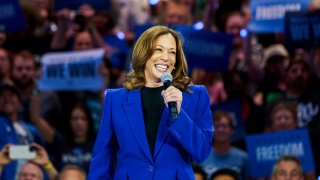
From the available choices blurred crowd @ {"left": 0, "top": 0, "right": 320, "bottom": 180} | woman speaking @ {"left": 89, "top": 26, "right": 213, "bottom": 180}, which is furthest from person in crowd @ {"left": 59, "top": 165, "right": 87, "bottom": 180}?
woman speaking @ {"left": 89, "top": 26, "right": 213, "bottom": 180}

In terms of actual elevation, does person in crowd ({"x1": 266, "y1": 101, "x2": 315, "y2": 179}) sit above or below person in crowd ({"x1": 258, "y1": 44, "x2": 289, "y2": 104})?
below

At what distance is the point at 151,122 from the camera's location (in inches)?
158

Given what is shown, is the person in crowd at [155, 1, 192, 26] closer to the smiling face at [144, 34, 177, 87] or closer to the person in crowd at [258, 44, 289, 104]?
the person in crowd at [258, 44, 289, 104]

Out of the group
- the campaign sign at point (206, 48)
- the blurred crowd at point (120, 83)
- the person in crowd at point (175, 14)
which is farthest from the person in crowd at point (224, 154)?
the person in crowd at point (175, 14)

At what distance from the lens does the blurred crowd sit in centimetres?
757

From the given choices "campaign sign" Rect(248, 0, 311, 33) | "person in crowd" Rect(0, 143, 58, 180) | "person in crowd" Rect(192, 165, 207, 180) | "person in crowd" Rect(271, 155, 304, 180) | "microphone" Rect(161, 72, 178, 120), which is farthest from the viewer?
"campaign sign" Rect(248, 0, 311, 33)

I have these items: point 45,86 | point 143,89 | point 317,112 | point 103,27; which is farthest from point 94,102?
point 143,89

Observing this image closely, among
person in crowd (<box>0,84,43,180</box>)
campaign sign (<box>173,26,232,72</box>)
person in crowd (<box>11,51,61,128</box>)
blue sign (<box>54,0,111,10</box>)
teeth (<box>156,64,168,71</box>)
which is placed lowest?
teeth (<box>156,64,168,71</box>)

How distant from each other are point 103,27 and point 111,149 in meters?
5.38

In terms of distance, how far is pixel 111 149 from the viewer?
4059 millimetres

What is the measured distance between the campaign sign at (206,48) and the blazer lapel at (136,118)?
4.28 meters

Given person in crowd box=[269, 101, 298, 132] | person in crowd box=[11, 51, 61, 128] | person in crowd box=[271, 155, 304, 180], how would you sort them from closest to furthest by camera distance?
person in crowd box=[271, 155, 304, 180], person in crowd box=[269, 101, 298, 132], person in crowd box=[11, 51, 61, 128]

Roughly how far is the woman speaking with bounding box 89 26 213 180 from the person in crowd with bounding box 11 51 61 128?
4.19 meters

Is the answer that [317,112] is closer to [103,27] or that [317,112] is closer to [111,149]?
[103,27]
